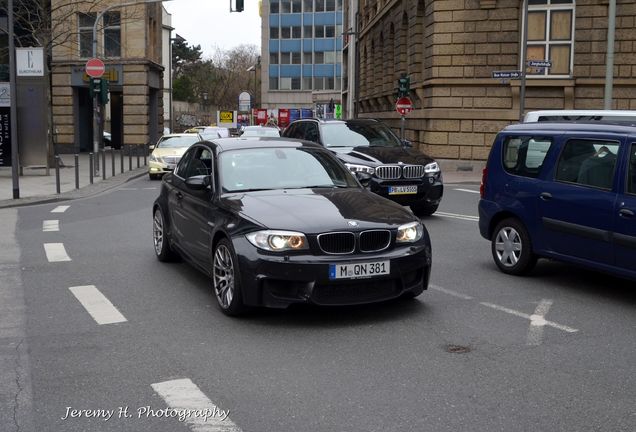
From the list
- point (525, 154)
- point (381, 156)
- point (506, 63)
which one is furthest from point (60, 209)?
point (506, 63)

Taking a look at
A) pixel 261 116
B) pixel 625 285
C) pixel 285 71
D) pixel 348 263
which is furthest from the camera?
pixel 285 71

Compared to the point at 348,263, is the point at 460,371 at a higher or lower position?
lower

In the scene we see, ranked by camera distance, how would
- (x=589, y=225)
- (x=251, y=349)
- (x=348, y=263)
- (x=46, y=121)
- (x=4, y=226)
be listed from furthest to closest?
(x=46, y=121) → (x=4, y=226) → (x=589, y=225) → (x=348, y=263) → (x=251, y=349)

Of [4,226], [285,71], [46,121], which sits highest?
[285,71]

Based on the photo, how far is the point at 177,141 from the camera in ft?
88.0

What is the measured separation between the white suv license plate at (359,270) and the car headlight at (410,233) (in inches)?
11.8

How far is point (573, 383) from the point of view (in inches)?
202

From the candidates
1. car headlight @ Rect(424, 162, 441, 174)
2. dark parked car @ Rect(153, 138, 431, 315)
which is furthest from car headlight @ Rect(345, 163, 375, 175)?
dark parked car @ Rect(153, 138, 431, 315)

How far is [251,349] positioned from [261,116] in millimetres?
77194

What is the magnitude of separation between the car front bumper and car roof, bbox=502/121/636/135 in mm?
2513

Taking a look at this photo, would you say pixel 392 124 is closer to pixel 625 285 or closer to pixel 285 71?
pixel 625 285

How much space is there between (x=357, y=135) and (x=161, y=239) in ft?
22.1

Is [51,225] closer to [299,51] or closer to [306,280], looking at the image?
[306,280]

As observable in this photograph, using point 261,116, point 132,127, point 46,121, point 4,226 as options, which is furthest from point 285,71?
point 4,226
